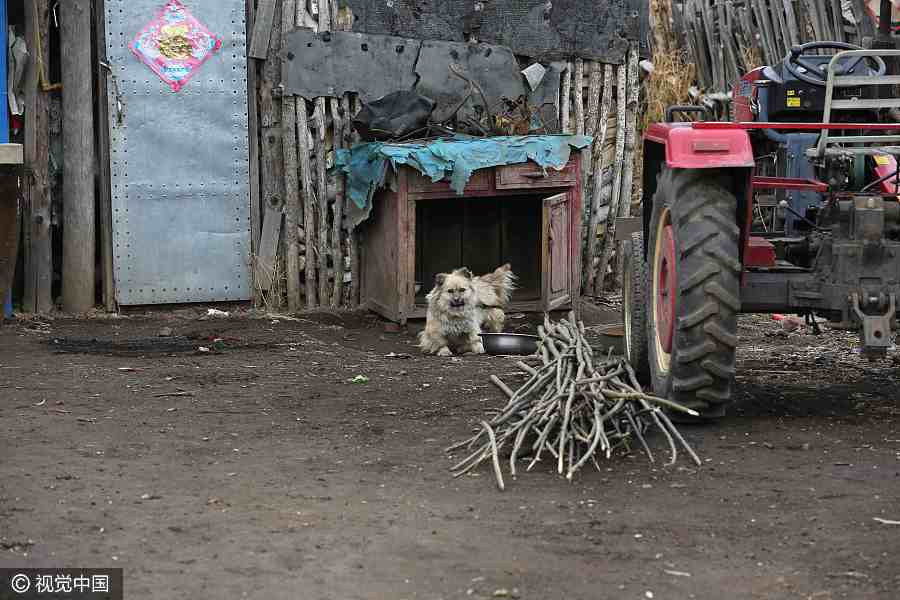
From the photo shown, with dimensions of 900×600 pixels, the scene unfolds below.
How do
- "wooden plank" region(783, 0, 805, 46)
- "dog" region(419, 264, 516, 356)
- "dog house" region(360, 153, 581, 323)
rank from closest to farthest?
"dog" region(419, 264, 516, 356), "dog house" region(360, 153, 581, 323), "wooden plank" region(783, 0, 805, 46)

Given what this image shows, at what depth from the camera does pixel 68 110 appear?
1018 cm

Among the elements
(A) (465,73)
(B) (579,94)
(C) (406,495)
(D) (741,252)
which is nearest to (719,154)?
(D) (741,252)

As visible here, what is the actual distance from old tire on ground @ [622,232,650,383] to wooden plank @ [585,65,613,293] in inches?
162

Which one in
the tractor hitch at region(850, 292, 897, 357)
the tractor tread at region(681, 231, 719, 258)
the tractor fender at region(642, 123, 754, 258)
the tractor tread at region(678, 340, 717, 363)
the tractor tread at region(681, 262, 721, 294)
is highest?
the tractor fender at region(642, 123, 754, 258)

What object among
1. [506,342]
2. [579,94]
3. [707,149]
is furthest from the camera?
[579,94]

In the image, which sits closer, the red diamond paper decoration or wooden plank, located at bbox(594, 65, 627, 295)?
the red diamond paper decoration

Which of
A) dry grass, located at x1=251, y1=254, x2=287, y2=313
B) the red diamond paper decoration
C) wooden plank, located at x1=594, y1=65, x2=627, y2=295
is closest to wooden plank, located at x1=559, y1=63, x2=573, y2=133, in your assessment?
wooden plank, located at x1=594, y1=65, x2=627, y2=295

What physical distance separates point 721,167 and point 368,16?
5.55 meters

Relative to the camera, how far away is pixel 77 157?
1022 centimetres

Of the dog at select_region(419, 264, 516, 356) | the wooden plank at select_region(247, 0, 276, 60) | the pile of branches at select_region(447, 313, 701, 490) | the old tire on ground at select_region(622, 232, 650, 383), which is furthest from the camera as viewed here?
the wooden plank at select_region(247, 0, 276, 60)

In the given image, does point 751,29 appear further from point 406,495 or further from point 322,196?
point 406,495

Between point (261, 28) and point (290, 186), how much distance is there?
1.33 m

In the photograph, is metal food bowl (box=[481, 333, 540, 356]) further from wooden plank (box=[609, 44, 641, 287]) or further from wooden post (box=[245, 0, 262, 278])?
wooden plank (box=[609, 44, 641, 287])

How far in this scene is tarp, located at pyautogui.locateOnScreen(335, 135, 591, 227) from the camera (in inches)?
384
